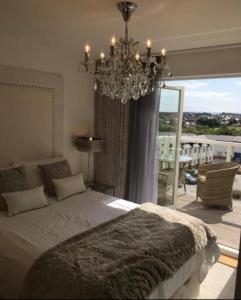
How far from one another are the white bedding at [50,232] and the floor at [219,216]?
4.57 feet

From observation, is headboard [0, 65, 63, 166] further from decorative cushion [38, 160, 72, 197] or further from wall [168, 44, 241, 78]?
wall [168, 44, 241, 78]

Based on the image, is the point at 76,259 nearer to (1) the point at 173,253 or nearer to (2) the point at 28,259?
(2) the point at 28,259

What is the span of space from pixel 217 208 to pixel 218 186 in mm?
434

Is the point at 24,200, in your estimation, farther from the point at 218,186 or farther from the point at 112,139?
the point at 218,186

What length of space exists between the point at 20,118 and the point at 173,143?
7.20 ft

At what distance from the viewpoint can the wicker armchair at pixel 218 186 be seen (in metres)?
4.14

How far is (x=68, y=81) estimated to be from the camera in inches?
148

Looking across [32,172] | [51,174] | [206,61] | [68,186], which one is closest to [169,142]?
[206,61]

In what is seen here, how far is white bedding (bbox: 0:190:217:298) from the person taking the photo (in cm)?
183

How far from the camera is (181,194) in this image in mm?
4910

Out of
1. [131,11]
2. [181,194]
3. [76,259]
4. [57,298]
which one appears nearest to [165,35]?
[131,11]

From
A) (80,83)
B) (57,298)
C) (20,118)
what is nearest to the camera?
(57,298)

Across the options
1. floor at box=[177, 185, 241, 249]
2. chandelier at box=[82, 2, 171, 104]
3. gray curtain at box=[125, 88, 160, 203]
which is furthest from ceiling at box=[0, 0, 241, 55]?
floor at box=[177, 185, 241, 249]

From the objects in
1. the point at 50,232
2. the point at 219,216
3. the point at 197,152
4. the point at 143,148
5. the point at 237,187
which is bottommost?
the point at 219,216
